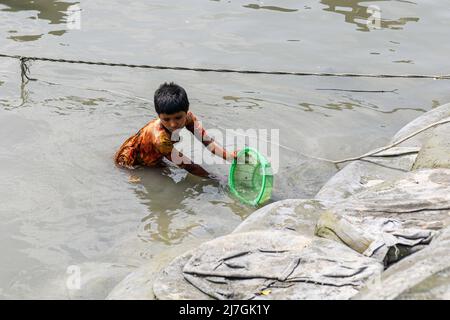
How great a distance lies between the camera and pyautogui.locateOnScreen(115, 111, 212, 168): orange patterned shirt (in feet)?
15.5

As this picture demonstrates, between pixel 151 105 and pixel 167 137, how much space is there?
1553 mm

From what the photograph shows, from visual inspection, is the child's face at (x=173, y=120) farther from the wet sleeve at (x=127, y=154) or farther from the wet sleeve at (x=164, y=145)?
the wet sleeve at (x=127, y=154)

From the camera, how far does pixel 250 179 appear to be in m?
4.66

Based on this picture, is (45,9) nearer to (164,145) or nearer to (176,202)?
(164,145)

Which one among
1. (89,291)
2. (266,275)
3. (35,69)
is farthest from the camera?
(35,69)

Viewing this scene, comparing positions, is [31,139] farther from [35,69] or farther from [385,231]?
[385,231]

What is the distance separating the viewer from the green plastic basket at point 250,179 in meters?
4.28

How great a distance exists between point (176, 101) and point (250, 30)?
361 cm

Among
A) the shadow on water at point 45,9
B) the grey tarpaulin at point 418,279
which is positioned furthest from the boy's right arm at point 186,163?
the shadow on water at point 45,9

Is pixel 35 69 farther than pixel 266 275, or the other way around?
pixel 35 69

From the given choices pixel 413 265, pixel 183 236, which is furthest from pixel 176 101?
pixel 413 265

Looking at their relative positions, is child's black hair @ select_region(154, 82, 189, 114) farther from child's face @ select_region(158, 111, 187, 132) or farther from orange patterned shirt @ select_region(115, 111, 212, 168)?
orange patterned shirt @ select_region(115, 111, 212, 168)

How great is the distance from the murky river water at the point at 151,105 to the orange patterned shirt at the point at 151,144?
0.13 meters

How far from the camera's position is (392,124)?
590 centimetres
